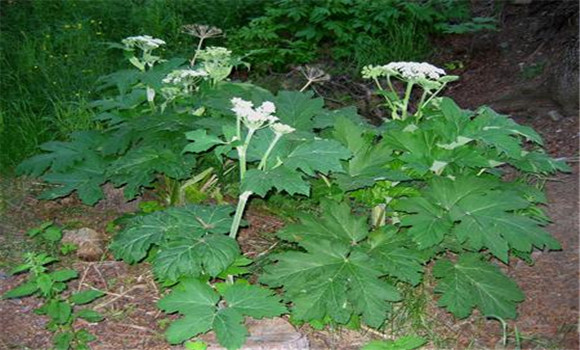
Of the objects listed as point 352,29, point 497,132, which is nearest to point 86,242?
point 497,132

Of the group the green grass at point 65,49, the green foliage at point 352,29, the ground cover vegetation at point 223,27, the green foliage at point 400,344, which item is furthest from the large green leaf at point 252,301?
the green foliage at point 352,29

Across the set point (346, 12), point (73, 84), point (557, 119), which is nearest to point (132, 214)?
point (73, 84)

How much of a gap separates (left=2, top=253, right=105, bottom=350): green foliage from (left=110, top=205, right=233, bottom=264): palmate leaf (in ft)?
0.85

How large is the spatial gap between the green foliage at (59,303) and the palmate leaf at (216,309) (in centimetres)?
38

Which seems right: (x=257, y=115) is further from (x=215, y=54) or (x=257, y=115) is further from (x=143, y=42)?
(x=143, y=42)

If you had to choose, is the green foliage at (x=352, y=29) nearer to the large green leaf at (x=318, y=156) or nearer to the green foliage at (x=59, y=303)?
the large green leaf at (x=318, y=156)

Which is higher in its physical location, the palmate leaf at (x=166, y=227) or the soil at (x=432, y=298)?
the palmate leaf at (x=166, y=227)

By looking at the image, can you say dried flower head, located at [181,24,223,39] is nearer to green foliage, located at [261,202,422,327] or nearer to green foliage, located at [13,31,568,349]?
green foliage, located at [13,31,568,349]

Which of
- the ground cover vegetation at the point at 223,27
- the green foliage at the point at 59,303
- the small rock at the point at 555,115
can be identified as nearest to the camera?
the green foliage at the point at 59,303

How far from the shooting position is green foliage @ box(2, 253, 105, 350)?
8.59 feet

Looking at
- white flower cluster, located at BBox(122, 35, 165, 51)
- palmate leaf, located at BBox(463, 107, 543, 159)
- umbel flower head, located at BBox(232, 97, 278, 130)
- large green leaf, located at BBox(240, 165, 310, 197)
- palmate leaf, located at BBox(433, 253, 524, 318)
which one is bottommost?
palmate leaf, located at BBox(433, 253, 524, 318)

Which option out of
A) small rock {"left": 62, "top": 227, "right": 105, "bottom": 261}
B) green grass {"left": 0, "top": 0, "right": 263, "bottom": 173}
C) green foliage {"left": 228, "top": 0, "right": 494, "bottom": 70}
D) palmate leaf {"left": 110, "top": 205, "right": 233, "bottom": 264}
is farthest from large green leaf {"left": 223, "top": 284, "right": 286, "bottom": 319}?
green foliage {"left": 228, "top": 0, "right": 494, "bottom": 70}

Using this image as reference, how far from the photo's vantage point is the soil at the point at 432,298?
106 inches

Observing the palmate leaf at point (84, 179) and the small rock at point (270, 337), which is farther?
the palmate leaf at point (84, 179)
